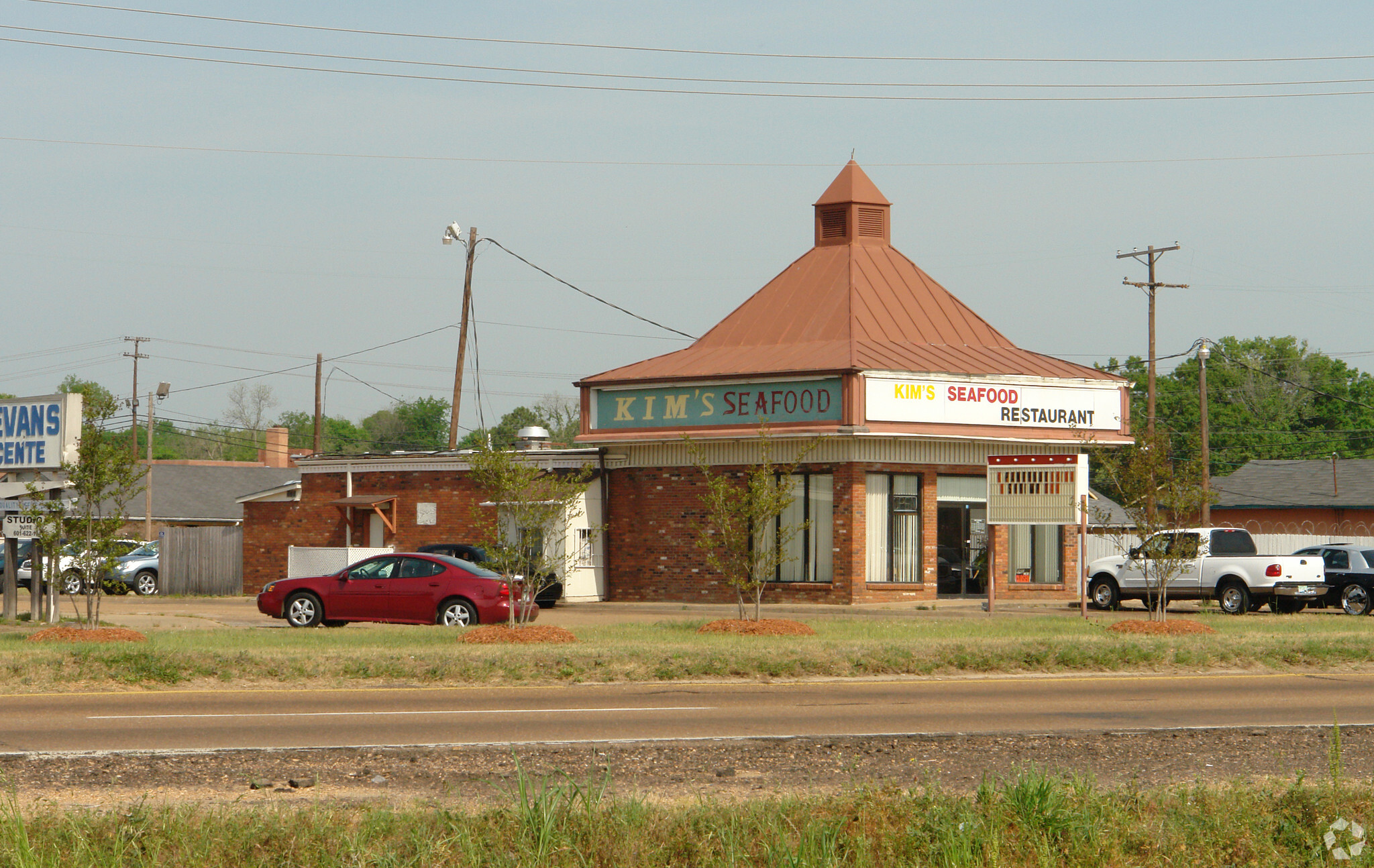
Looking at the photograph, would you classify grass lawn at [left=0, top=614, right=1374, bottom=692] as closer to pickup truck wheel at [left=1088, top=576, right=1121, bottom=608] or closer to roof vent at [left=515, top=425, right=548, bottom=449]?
pickup truck wheel at [left=1088, top=576, right=1121, bottom=608]

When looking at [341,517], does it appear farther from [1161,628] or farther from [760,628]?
[1161,628]

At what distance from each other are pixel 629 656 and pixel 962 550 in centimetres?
1668

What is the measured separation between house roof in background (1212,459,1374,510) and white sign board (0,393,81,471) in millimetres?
50500

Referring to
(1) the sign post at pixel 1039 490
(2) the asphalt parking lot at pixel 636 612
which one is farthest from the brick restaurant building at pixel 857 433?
(1) the sign post at pixel 1039 490

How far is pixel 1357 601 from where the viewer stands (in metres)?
30.0

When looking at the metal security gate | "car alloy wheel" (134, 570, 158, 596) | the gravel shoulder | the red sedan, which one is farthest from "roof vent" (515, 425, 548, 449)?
the gravel shoulder

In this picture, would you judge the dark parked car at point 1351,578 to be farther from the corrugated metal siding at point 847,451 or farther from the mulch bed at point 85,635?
the mulch bed at point 85,635

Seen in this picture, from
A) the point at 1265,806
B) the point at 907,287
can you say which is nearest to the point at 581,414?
the point at 907,287

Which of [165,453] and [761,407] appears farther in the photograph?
[165,453]

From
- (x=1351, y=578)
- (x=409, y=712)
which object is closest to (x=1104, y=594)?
(x=1351, y=578)

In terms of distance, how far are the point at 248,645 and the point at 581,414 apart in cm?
1638

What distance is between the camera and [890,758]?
10.4m

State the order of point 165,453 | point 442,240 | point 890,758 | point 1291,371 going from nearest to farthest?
1. point 890,758
2. point 442,240
3. point 1291,371
4. point 165,453

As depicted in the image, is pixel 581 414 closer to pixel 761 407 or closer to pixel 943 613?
pixel 761 407
